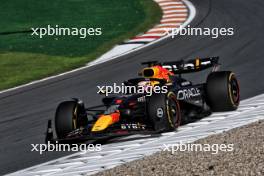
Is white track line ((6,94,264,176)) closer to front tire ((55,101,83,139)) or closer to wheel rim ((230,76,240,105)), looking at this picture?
wheel rim ((230,76,240,105))

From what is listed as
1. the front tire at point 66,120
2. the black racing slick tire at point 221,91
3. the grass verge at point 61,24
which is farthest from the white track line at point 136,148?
the grass verge at point 61,24

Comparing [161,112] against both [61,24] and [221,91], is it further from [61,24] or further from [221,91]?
[61,24]

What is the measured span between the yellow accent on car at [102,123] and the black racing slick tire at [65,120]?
1.78 feet

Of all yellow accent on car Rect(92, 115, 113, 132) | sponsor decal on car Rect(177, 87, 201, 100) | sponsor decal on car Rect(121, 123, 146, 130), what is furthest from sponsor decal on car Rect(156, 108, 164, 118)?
sponsor decal on car Rect(177, 87, 201, 100)

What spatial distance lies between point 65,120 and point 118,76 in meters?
6.17

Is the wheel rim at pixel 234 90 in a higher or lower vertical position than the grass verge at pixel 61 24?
lower

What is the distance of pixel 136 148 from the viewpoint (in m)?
12.7

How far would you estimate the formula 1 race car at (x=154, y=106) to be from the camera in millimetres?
13203

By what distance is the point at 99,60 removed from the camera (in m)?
22.2

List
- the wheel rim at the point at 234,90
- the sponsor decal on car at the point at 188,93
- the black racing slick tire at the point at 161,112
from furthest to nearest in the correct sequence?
the wheel rim at the point at 234,90 → the sponsor decal on car at the point at 188,93 → the black racing slick tire at the point at 161,112

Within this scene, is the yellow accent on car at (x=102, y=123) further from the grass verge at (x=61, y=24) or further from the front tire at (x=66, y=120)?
the grass verge at (x=61, y=24)

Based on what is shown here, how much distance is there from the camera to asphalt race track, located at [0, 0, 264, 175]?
575 inches

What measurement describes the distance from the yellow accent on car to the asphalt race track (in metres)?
0.72

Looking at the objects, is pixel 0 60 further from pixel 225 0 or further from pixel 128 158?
pixel 128 158
